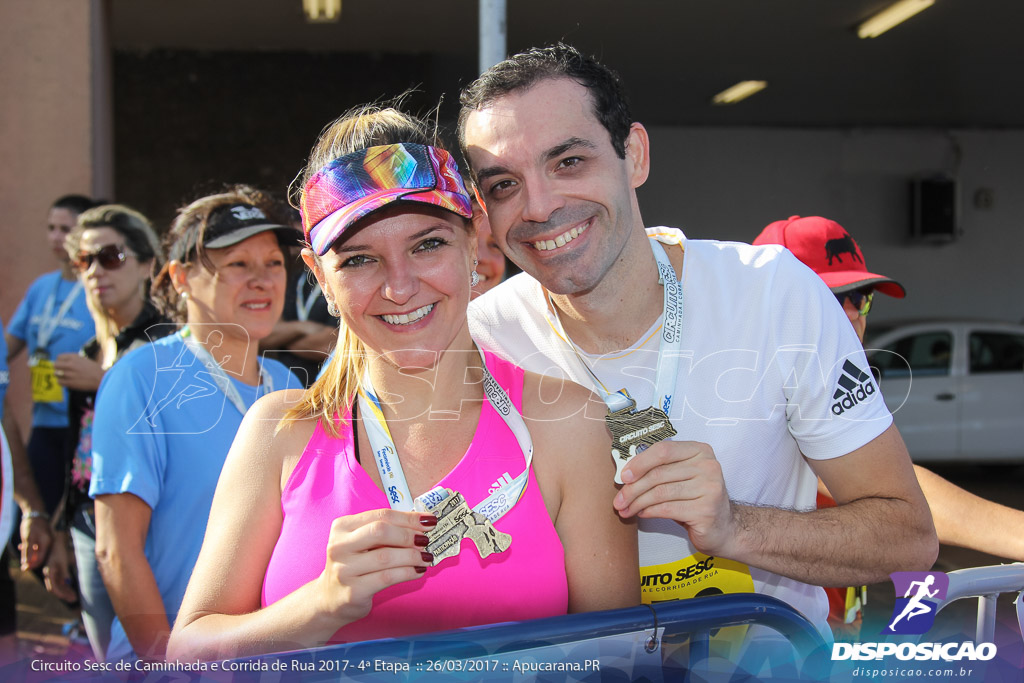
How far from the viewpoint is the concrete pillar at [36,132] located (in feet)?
20.6

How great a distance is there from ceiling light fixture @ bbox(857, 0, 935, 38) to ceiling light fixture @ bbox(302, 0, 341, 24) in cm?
557

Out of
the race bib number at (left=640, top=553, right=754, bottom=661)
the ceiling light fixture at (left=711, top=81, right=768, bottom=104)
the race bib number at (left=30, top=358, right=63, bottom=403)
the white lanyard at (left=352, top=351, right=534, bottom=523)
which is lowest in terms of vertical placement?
the race bib number at (left=640, top=553, right=754, bottom=661)

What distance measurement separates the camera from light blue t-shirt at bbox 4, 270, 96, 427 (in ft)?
15.6

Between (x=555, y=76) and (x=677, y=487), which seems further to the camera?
(x=555, y=76)

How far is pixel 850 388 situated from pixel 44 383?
4.21m

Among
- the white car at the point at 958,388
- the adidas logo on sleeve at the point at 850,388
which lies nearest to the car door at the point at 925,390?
the white car at the point at 958,388

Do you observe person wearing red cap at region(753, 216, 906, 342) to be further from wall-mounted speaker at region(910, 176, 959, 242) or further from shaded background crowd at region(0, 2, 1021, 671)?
wall-mounted speaker at region(910, 176, 959, 242)

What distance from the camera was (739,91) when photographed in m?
11.6

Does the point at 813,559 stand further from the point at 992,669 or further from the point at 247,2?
the point at 247,2

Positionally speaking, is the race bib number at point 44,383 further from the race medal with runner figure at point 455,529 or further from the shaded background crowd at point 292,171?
the race medal with runner figure at point 455,529

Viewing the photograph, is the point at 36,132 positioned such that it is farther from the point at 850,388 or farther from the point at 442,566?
the point at 850,388

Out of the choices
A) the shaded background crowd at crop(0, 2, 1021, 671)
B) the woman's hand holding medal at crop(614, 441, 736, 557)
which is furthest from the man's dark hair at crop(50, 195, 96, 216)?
the woman's hand holding medal at crop(614, 441, 736, 557)

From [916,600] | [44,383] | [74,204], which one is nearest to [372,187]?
[916,600]

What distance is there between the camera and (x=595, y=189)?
224 centimetres
